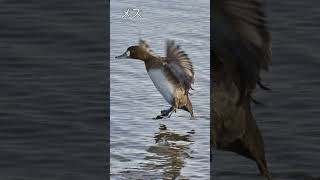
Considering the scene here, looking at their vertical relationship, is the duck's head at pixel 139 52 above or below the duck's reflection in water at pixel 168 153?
above

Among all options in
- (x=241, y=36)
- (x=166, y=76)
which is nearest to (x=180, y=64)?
(x=166, y=76)

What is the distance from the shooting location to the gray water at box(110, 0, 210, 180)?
4785mm

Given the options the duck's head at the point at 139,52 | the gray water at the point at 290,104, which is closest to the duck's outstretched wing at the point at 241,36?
the duck's head at the point at 139,52

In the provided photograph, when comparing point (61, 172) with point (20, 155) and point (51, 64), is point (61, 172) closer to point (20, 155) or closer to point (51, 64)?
point (20, 155)

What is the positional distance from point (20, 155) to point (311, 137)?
2.18 meters

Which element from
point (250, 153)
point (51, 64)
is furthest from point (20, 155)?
point (250, 153)

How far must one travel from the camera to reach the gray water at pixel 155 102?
4.79 meters

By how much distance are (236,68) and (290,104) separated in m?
3.32

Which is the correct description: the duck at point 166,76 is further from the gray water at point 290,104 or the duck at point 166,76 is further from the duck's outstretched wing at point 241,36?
the gray water at point 290,104

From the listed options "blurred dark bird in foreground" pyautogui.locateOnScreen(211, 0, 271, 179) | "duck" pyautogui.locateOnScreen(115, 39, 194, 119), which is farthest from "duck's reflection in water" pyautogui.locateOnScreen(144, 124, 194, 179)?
"blurred dark bird in foreground" pyautogui.locateOnScreen(211, 0, 271, 179)

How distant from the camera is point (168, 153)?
4.98 meters

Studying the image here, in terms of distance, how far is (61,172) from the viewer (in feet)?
25.2

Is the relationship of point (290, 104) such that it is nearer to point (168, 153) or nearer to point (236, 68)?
point (236, 68)

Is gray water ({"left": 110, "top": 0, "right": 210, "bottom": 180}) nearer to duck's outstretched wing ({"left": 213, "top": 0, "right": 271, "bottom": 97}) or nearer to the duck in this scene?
the duck
